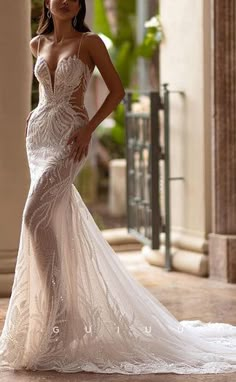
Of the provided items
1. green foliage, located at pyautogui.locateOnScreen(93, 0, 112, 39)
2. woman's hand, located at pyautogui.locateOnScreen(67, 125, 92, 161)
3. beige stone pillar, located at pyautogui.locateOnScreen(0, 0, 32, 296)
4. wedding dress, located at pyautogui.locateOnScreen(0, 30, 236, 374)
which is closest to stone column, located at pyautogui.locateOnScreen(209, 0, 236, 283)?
beige stone pillar, located at pyautogui.locateOnScreen(0, 0, 32, 296)

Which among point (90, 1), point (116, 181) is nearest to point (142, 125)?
point (90, 1)

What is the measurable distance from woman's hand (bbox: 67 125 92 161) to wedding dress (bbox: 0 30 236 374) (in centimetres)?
3

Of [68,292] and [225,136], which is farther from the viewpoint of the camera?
[225,136]

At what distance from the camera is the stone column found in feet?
Answer: 24.6

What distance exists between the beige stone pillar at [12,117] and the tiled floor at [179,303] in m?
0.48

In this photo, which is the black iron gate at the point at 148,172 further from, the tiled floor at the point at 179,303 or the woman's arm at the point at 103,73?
the woman's arm at the point at 103,73

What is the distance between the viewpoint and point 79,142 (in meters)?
5.20

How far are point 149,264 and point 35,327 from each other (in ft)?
12.0

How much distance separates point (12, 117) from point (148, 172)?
1675 millimetres

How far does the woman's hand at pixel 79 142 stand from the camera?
205 inches

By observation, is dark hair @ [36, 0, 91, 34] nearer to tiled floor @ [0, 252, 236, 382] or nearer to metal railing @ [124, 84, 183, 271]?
tiled floor @ [0, 252, 236, 382]

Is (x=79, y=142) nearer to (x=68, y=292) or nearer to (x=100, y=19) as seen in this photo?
(x=68, y=292)

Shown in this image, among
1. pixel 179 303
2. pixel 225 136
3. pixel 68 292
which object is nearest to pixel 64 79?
pixel 68 292

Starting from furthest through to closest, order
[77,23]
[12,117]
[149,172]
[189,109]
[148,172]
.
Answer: [148,172] < [149,172] < [189,109] < [12,117] < [77,23]
